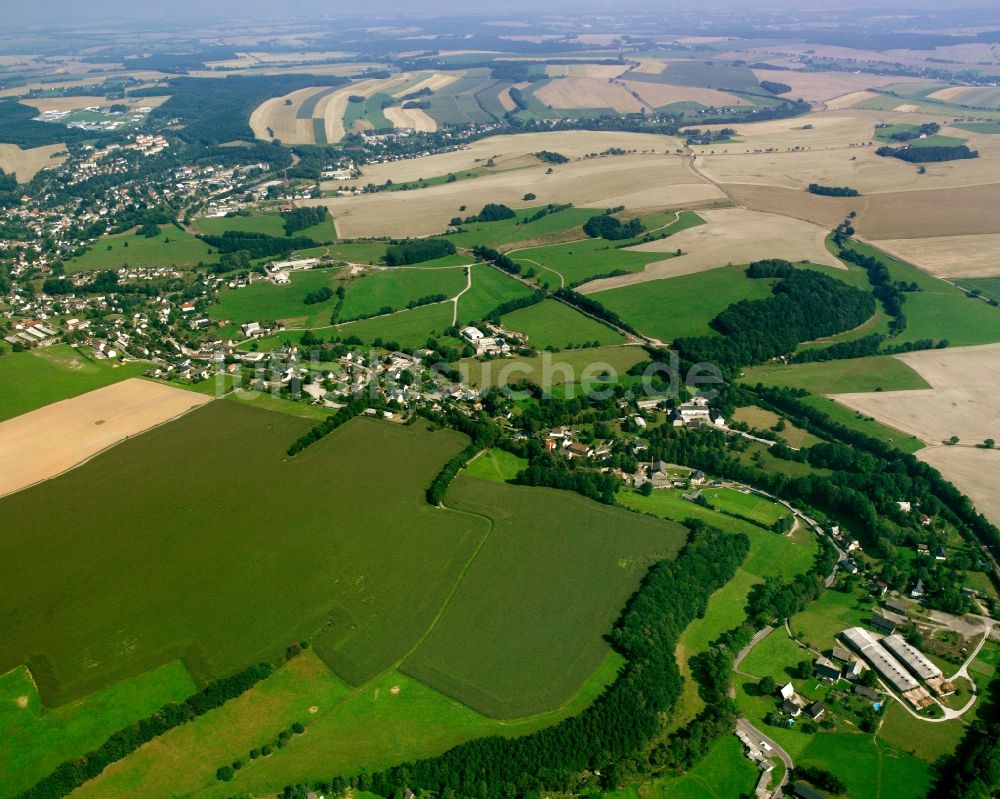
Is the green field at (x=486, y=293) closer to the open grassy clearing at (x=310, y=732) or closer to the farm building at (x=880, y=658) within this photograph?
the open grassy clearing at (x=310, y=732)

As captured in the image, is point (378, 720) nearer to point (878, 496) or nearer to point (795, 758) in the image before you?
point (795, 758)

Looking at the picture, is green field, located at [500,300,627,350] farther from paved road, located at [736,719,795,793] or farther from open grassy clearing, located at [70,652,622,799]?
paved road, located at [736,719,795,793]

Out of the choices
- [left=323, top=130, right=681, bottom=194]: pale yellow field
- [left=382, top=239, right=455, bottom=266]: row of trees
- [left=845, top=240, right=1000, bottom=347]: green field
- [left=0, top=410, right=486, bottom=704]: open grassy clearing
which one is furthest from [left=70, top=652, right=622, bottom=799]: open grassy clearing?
[left=323, top=130, right=681, bottom=194]: pale yellow field

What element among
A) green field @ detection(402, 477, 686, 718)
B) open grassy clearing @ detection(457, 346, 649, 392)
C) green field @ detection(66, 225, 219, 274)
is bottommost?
green field @ detection(66, 225, 219, 274)

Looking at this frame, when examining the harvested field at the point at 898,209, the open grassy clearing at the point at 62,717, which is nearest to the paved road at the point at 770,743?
the open grassy clearing at the point at 62,717

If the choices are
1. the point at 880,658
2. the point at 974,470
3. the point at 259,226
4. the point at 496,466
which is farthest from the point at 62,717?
the point at 259,226

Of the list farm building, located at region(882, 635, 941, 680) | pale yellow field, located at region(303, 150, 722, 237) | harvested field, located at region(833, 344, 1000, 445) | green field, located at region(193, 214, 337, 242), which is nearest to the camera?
farm building, located at region(882, 635, 941, 680)
